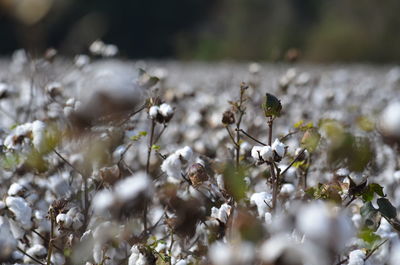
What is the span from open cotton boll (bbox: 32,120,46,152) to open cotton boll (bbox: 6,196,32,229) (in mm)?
123

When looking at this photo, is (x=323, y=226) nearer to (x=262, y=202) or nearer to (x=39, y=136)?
(x=262, y=202)

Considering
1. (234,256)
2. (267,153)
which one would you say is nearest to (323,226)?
(234,256)

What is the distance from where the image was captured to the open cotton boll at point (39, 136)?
150cm

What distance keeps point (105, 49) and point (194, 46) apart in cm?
1749

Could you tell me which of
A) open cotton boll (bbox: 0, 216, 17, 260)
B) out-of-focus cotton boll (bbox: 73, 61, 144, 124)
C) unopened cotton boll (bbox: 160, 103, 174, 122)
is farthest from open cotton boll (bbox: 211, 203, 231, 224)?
out-of-focus cotton boll (bbox: 73, 61, 144, 124)

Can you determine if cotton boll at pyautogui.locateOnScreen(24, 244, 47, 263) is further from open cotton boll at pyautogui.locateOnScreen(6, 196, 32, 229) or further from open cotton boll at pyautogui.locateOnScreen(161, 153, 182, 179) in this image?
open cotton boll at pyautogui.locateOnScreen(161, 153, 182, 179)

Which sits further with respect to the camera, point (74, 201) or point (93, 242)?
point (74, 201)

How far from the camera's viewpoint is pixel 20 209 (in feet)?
4.67

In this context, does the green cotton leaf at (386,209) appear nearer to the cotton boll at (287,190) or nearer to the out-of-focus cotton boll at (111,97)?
the cotton boll at (287,190)

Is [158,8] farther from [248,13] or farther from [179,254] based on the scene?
[179,254]

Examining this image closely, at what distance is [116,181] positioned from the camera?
4.88 ft

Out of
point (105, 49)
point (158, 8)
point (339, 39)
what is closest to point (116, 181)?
point (105, 49)

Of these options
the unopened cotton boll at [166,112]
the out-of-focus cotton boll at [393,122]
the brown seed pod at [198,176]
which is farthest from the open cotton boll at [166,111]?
the out-of-focus cotton boll at [393,122]

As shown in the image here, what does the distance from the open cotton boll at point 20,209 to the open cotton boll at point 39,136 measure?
4.8 inches
